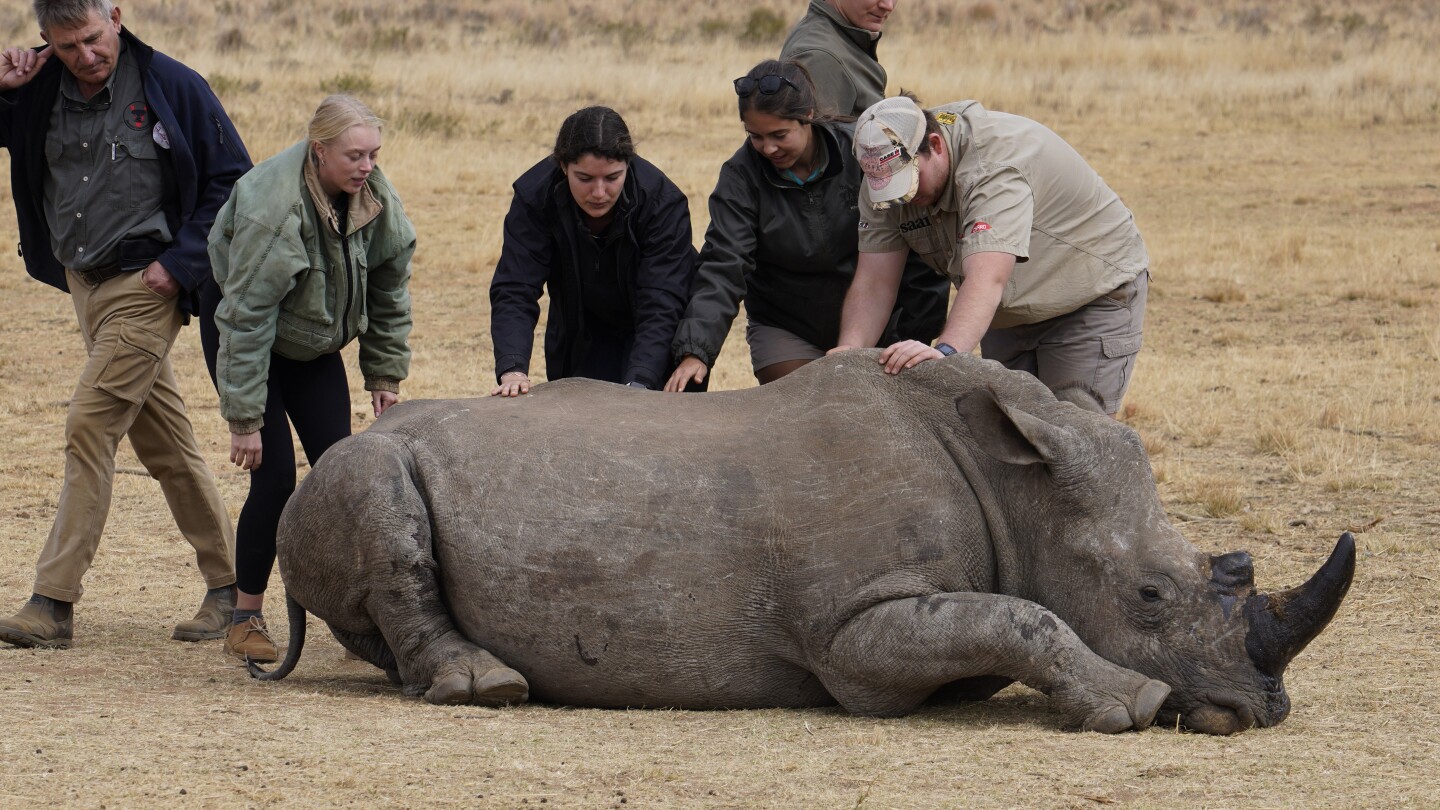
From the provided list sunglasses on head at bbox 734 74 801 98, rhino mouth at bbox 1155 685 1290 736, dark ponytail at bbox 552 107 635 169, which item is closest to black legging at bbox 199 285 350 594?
dark ponytail at bbox 552 107 635 169

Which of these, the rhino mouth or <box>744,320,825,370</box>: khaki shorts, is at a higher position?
<box>744,320,825,370</box>: khaki shorts

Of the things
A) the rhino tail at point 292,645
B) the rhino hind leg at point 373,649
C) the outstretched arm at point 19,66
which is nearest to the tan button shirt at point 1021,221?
the rhino hind leg at point 373,649

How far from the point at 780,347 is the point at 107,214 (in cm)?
277

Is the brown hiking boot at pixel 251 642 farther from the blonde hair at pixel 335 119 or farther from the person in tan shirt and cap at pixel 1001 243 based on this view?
the person in tan shirt and cap at pixel 1001 243

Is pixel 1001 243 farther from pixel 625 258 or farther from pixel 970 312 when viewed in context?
pixel 625 258

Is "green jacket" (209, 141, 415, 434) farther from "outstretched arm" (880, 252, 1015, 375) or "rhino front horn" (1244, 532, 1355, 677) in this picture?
"rhino front horn" (1244, 532, 1355, 677)

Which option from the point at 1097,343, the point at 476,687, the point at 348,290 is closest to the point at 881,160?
the point at 1097,343

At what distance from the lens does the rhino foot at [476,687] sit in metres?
5.54

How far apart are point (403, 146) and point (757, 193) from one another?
46.2ft

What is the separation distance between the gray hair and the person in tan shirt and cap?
2.99 meters

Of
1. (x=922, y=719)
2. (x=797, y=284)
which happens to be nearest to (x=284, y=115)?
(x=797, y=284)

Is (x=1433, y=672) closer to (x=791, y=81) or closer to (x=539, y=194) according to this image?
(x=791, y=81)

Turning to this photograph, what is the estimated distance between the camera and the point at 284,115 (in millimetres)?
21312

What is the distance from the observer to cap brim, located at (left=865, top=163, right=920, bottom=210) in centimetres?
583
